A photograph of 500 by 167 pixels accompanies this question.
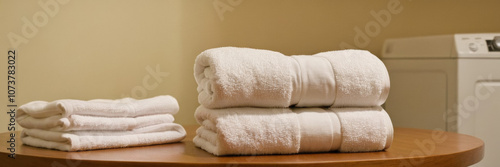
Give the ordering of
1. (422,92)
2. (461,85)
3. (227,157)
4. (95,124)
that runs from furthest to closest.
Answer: (422,92)
(461,85)
(95,124)
(227,157)

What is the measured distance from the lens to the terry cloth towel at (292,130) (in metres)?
0.89

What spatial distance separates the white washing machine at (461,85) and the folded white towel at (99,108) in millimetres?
1182

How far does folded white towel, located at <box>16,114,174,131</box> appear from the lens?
0.96m

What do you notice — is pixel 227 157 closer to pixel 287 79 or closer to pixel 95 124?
pixel 287 79

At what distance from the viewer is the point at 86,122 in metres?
0.97

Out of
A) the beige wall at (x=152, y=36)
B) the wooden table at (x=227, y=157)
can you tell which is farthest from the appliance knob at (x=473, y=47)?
the wooden table at (x=227, y=157)

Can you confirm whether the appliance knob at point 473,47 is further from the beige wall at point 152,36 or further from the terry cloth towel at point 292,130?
the terry cloth towel at point 292,130

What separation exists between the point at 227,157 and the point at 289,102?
0.14 m

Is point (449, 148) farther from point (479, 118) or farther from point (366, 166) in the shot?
point (479, 118)

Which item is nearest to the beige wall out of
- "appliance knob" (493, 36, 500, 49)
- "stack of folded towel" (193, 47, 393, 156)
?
"appliance knob" (493, 36, 500, 49)

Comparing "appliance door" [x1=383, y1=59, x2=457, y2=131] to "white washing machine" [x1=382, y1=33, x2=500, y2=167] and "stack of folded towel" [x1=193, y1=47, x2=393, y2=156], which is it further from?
"stack of folded towel" [x1=193, y1=47, x2=393, y2=156]

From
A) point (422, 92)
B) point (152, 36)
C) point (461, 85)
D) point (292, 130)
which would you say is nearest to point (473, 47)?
point (461, 85)

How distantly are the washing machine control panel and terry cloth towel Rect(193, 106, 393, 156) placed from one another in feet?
3.50

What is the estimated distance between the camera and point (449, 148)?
3.37 ft
